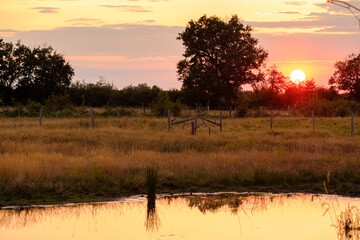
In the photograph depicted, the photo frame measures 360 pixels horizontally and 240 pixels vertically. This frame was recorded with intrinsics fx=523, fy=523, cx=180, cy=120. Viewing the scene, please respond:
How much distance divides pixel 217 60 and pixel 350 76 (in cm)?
2630

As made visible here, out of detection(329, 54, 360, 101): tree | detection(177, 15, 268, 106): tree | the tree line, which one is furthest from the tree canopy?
detection(329, 54, 360, 101): tree

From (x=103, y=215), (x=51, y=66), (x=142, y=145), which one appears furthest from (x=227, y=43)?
(x=103, y=215)

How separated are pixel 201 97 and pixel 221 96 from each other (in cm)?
324

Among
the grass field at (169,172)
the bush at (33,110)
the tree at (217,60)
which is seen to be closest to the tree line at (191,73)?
the tree at (217,60)

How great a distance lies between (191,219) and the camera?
1177 cm

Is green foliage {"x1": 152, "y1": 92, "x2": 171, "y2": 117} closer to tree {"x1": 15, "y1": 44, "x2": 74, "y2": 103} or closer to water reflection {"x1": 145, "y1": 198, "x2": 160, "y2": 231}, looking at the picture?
tree {"x1": 15, "y1": 44, "x2": 74, "y2": 103}

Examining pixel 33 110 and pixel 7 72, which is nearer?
pixel 33 110

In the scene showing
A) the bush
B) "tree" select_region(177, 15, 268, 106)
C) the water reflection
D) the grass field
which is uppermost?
"tree" select_region(177, 15, 268, 106)

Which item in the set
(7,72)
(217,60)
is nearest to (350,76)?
(217,60)

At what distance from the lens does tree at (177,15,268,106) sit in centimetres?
6719

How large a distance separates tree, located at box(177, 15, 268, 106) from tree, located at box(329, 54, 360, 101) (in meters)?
19.7

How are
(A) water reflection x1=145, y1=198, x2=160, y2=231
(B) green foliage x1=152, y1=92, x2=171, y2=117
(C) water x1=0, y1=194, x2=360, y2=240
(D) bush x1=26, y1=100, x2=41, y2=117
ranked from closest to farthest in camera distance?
(C) water x1=0, y1=194, x2=360, y2=240, (A) water reflection x1=145, y1=198, x2=160, y2=231, (B) green foliage x1=152, y1=92, x2=171, y2=117, (D) bush x1=26, y1=100, x2=41, y2=117

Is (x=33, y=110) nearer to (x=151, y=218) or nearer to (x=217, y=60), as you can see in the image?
(x=217, y=60)

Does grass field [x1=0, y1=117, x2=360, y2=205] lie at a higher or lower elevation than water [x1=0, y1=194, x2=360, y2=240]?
higher
